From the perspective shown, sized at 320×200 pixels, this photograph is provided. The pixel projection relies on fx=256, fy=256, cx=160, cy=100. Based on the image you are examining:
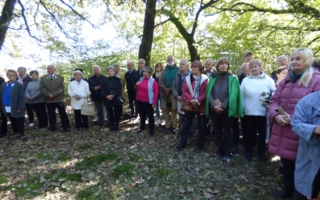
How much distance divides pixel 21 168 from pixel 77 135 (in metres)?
2.12

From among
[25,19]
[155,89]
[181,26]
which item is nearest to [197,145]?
[155,89]

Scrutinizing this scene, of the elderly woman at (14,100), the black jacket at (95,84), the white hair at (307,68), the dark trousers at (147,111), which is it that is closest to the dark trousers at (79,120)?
the black jacket at (95,84)

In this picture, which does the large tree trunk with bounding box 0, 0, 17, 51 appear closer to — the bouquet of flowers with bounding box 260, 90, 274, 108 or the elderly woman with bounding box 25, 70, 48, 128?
the elderly woman with bounding box 25, 70, 48, 128

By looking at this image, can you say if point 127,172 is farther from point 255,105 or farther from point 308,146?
point 308,146

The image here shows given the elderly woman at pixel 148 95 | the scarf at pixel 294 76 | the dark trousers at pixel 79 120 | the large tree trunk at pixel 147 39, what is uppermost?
the large tree trunk at pixel 147 39

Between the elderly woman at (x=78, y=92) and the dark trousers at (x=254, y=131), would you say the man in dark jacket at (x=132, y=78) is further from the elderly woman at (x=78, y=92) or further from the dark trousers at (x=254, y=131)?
the dark trousers at (x=254, y=131)

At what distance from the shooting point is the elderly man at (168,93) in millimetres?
6982

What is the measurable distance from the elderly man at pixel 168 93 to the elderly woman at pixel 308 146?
4.30 meters

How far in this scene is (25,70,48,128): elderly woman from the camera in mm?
7992

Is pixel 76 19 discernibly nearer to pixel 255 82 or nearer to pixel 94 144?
pixel 94 144

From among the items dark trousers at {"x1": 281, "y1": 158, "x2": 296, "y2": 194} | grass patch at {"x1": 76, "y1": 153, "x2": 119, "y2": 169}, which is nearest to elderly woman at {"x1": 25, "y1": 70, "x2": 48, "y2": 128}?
grass patch at {"x1": 76, "y1": 153, "x2": 119, "y2": 169}

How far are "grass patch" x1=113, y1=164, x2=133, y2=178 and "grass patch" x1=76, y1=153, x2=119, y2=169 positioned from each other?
19.7 inches

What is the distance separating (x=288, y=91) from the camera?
3.44 metres

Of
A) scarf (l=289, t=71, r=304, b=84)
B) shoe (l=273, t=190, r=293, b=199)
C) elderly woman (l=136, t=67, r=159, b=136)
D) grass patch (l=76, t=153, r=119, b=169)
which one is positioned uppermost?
scarf (l=289, t=71, r=304, b=84)
